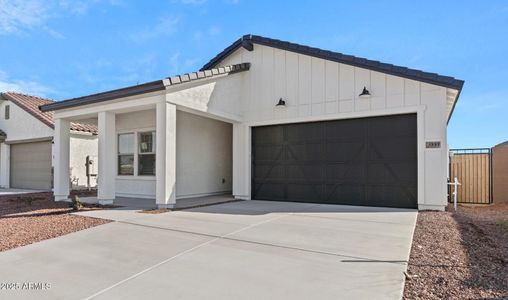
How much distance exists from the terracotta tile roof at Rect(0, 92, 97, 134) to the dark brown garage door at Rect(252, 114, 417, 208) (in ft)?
33.1

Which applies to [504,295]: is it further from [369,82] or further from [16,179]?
[16,179]

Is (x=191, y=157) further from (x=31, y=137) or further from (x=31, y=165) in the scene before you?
(x=31, y=165)

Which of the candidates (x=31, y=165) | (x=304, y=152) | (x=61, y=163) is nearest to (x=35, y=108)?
(x=31, y=165)

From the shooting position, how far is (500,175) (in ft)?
38.1

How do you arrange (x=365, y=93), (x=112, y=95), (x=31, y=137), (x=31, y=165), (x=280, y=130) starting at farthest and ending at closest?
(x=31, y=165) < (x=31, y=137) < (x=280, y=130) < (x=365, y=93) < (x=112, y=95)

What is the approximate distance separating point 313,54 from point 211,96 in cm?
371

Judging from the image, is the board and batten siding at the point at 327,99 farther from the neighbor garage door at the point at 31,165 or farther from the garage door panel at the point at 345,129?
the neighbor garage door at the point at 31,165

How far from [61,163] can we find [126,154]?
2.31m

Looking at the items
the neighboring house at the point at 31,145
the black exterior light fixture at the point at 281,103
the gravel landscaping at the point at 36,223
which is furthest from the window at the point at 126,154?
the black exterior light fixture at the point at 281,103

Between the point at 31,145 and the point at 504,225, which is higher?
the point at 31,145

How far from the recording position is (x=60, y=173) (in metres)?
10.7

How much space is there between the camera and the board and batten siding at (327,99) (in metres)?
8.83

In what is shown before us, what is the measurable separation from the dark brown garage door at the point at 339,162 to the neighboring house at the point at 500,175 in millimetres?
4880

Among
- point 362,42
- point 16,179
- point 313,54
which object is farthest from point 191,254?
point 16,179
